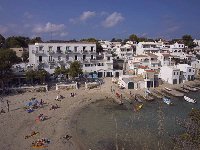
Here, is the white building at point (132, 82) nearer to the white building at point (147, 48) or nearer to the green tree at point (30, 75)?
the green tree at point (30, 75)

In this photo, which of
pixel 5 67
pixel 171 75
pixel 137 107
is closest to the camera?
pixel 137 107

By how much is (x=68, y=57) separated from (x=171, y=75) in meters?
27.4

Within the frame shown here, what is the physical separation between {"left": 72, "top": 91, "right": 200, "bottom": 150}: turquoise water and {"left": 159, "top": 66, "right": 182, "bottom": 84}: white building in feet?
42.2

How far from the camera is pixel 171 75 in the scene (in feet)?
222

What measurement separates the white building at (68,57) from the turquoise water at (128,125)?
66.2ft

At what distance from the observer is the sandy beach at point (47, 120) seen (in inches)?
1363

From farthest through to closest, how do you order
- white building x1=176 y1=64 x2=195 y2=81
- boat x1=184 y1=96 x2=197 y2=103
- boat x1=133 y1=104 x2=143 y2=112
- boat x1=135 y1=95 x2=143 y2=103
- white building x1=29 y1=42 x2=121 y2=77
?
white building x1=176 y1=64 x2=195 y2=81
white building x1=29 y1=42 x2=121 y2=77
boat x1=184 y1=96 x2=197 y2=103
boat x1=135 y1=95 x2=143 y2=103
boat x1=133 y1=104 x2=143 y2=112

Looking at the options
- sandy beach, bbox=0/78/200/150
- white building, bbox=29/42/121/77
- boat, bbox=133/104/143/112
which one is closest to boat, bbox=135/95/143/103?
boat, bbox=133/104/143/112

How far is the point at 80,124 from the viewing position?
41.9 meters

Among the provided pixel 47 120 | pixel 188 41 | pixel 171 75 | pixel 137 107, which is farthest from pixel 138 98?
pixel 188 41

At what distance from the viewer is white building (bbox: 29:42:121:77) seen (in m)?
67.3

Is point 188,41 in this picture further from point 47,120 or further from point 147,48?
point 47,120

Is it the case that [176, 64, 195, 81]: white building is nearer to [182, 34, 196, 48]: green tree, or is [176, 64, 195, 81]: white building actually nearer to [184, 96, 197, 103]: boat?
[184, 96, 197, 103]: boat

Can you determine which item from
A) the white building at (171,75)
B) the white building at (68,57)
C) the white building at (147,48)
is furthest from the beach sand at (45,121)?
the white building at (147,48)
